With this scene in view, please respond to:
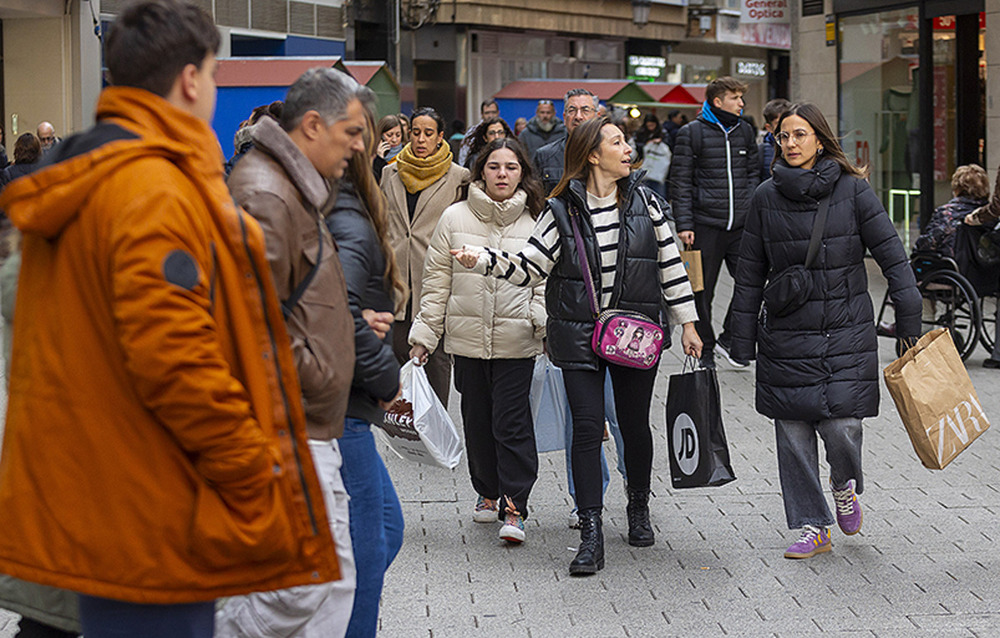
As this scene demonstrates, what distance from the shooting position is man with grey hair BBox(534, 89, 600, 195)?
862 cm

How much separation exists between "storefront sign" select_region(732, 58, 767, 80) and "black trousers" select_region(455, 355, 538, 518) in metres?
42.3

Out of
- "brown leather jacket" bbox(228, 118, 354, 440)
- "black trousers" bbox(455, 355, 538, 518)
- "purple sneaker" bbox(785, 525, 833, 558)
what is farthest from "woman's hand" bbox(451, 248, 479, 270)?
"brown leather jacket" bbox(228, 118, 354, 440)

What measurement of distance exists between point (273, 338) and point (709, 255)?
834 cm

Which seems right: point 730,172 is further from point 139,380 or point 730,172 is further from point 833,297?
point 139,380

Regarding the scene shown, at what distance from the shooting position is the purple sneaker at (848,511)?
6000 mm

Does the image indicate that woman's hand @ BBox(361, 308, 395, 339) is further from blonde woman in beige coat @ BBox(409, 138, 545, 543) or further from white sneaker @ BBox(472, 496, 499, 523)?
white sneaker @ BBox(472, 496, 499, 523)

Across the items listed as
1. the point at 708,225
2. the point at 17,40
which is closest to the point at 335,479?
the point at 708,225

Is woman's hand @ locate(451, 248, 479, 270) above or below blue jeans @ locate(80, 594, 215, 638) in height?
above

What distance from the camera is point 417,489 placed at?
726 centimetres

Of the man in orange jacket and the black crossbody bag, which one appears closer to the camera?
the man in orange jacket

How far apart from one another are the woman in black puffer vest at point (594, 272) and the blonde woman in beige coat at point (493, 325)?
408mm

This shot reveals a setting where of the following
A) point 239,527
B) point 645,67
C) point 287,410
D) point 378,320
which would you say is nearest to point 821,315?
point 378,320

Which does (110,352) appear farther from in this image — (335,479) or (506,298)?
(506,298)

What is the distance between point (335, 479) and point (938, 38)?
45.6 feet
